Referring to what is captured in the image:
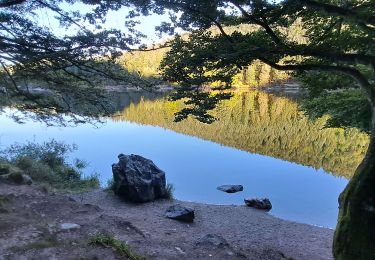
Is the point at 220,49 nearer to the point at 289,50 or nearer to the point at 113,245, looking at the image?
the point at 289,50

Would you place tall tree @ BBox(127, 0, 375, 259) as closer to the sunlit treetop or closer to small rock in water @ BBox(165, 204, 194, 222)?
the sunlit treetop

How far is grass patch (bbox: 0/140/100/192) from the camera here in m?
14.7

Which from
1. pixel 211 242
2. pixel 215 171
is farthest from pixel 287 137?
pixel 211 242

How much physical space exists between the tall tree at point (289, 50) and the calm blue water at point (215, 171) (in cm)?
447

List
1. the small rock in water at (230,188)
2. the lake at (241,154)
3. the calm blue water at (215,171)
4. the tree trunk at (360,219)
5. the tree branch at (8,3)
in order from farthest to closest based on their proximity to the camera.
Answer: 1. the small rock in water at (230,188)
2. the lake at (241,154)
3. the calm blue water at (215,171)
4. the tree branch at (8,3)
5. the tree trunk at (360,219)

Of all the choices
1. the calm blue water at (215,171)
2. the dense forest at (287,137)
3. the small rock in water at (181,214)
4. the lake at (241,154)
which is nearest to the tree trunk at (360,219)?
the lake at (241,154)

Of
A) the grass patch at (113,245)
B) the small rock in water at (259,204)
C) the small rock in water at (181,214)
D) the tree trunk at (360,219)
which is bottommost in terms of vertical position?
the small rock in water at (259,204)

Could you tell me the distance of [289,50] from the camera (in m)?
6.16

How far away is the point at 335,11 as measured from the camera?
212 inches

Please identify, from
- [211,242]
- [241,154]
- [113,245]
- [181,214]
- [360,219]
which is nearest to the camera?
[360,219]

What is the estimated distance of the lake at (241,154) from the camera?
18.2 meters

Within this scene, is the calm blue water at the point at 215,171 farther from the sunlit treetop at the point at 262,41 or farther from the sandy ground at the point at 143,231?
the sunlit treetop at the point at 262,41

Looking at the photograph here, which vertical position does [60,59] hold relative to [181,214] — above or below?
above

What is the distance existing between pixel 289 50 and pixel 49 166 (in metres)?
13.3
